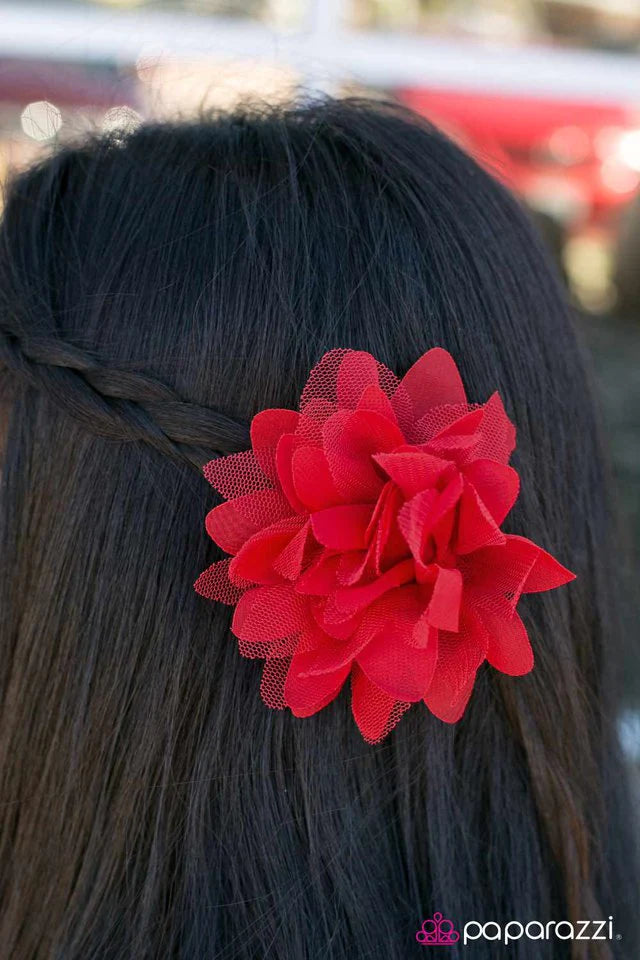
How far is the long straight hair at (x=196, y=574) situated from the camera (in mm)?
677

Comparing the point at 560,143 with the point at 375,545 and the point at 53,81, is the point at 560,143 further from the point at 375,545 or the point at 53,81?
the point at 375,545

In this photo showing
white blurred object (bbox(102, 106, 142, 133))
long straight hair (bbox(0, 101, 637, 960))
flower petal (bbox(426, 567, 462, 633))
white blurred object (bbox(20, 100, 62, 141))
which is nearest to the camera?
flower petal (bbox(426, 567, 462, 633))

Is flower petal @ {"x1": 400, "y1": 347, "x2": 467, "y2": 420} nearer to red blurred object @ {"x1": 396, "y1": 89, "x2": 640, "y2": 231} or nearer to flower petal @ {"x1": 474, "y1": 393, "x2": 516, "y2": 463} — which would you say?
flower petal @ {"x1": 474, "y1": 393, "x2": 516, "y2": 463}

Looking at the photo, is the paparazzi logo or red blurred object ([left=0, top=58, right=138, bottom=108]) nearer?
the paparazzi logo

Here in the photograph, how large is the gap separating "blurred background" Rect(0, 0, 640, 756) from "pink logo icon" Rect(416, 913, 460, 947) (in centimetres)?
110

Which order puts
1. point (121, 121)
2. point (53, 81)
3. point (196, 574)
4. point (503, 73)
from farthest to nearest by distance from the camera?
point (503, 73), point (53, 81), point (121, 121), point (196, 574)

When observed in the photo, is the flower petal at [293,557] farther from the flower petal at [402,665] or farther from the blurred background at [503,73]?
the blurred background at [503,73]

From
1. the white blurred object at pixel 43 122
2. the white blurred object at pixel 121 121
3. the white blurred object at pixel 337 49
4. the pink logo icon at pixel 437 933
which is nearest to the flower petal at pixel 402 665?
the pink logo icon at pixel 437 933

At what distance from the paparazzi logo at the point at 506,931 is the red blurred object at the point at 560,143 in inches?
74.2

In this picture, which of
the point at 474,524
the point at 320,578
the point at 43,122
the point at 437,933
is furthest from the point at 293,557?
the point at 43,122

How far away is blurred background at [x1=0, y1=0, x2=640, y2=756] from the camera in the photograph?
2.00 meters

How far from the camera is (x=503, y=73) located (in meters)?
2.37

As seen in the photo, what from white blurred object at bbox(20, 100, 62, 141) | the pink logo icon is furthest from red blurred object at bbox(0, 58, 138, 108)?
the pink logo icon

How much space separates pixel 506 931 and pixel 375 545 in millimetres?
429
